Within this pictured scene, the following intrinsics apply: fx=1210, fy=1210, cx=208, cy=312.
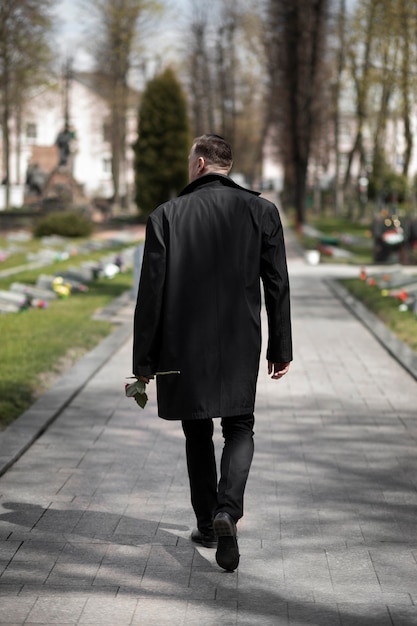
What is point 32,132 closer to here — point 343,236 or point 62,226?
point 62,226

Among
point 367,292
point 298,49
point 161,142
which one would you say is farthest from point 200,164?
point 161,142

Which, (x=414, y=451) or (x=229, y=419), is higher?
(x=229, y=419)

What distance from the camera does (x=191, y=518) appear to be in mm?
5656

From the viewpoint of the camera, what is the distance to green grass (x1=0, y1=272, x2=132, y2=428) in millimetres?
8938

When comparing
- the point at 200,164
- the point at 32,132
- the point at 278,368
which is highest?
the point at 200,164

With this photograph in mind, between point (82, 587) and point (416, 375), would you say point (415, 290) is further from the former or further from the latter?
point (82, 587)

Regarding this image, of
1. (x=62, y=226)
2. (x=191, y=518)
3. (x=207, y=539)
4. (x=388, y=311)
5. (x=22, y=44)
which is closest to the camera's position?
(x=207, y=539)

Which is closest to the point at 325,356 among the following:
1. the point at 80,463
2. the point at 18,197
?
the point at 80,463

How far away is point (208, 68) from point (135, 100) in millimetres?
9076

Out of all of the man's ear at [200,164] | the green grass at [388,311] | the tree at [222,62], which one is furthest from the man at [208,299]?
the tree at [222,62]

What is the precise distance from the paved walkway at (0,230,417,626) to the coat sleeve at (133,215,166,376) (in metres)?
0.84

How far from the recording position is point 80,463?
6879 millimetres

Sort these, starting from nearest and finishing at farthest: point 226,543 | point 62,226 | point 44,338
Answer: point 226,543
point 44,338
point 62,226

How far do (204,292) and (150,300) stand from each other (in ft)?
0.72
